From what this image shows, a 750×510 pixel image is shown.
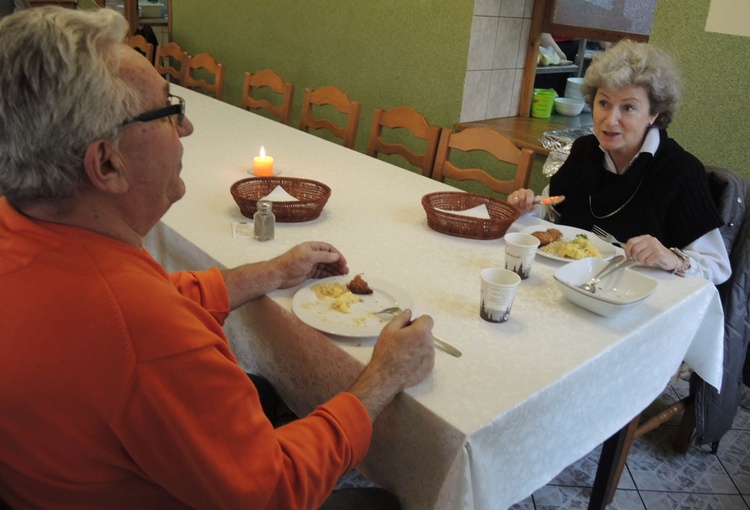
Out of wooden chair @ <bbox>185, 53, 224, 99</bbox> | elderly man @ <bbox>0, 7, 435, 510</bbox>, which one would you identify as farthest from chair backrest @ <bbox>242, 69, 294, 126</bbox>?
elderly man @ <bbox>0, 7, 435, 510</bbox>

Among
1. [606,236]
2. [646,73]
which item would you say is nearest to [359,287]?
[606,236]

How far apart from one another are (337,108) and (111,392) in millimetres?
2361

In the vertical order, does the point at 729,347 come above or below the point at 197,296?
below

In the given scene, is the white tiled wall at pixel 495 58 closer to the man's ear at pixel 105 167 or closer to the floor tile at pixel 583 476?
the floor tile at pixel 583 476

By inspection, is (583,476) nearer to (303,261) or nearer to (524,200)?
(524,200)

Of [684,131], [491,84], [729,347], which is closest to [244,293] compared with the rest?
[729,347]

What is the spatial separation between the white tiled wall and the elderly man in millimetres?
2500

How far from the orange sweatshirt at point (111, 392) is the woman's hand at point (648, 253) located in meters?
1.04

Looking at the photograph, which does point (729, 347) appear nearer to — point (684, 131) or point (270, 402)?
point (684, 131)

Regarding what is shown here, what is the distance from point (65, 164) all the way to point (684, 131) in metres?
2.38

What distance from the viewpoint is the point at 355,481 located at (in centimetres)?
196

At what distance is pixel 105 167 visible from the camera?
85cm

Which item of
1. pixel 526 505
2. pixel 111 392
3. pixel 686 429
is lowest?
pixel 526 505

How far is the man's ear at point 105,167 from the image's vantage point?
830 millimetres
